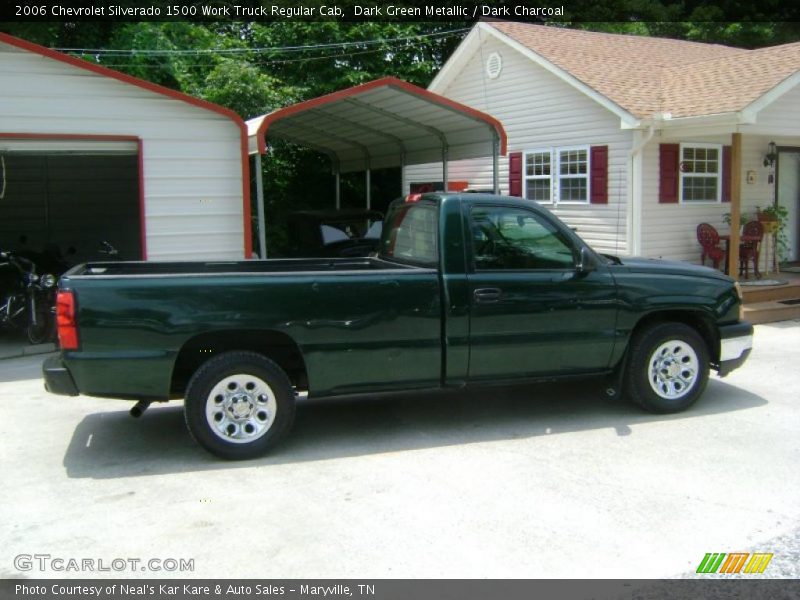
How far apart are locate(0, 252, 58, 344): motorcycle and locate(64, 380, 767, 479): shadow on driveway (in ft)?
11.8

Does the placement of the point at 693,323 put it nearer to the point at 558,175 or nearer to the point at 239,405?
the point at 239,405

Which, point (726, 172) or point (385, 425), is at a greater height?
point (726, 172)

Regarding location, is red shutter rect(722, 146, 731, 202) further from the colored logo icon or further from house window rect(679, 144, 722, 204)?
the colored logo icon

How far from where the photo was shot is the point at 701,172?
14.5m

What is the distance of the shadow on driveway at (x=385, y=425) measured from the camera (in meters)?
5.84

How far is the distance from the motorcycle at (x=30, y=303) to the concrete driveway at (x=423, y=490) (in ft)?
9.81

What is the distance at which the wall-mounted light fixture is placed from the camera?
14828 mm

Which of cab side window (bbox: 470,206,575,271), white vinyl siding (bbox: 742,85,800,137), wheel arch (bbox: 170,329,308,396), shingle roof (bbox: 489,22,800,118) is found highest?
shingle roof (bbox: 489,22,800,118)

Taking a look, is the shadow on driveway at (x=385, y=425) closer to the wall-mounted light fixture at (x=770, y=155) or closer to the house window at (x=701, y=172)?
the house window at (x=701, y=172)

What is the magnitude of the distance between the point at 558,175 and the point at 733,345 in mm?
9023

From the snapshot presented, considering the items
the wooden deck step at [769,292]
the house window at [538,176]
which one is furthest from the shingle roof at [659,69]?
the wooden deck step at [769,292]

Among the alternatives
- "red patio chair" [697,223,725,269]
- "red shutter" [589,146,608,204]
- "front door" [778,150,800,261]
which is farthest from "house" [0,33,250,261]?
"front door" [778,150,800,261]

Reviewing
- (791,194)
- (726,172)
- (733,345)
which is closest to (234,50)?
(726,172)

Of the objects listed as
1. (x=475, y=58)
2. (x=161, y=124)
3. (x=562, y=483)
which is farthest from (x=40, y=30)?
(x=562, y=483)
